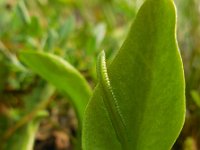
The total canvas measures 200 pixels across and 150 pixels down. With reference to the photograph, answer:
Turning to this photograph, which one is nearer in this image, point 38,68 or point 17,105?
point 38,68

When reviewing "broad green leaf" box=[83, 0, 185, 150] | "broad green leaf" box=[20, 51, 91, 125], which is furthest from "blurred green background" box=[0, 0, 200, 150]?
"broad green leaf" box=[83, 0, 185, 150]

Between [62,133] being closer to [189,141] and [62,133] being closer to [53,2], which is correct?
[189,141]

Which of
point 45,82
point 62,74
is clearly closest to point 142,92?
point 62,74

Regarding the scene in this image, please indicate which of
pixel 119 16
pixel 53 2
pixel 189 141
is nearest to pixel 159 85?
pixel 189 141

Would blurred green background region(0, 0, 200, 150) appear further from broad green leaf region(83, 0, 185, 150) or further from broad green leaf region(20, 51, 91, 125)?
broad green leaf region(83, 0, 185, 150)

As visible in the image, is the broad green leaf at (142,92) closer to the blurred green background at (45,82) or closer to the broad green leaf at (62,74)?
the broad green leaf at (62,74)

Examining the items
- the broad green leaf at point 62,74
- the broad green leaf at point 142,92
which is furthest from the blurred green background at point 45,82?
the broad green leaf at point 142,92
